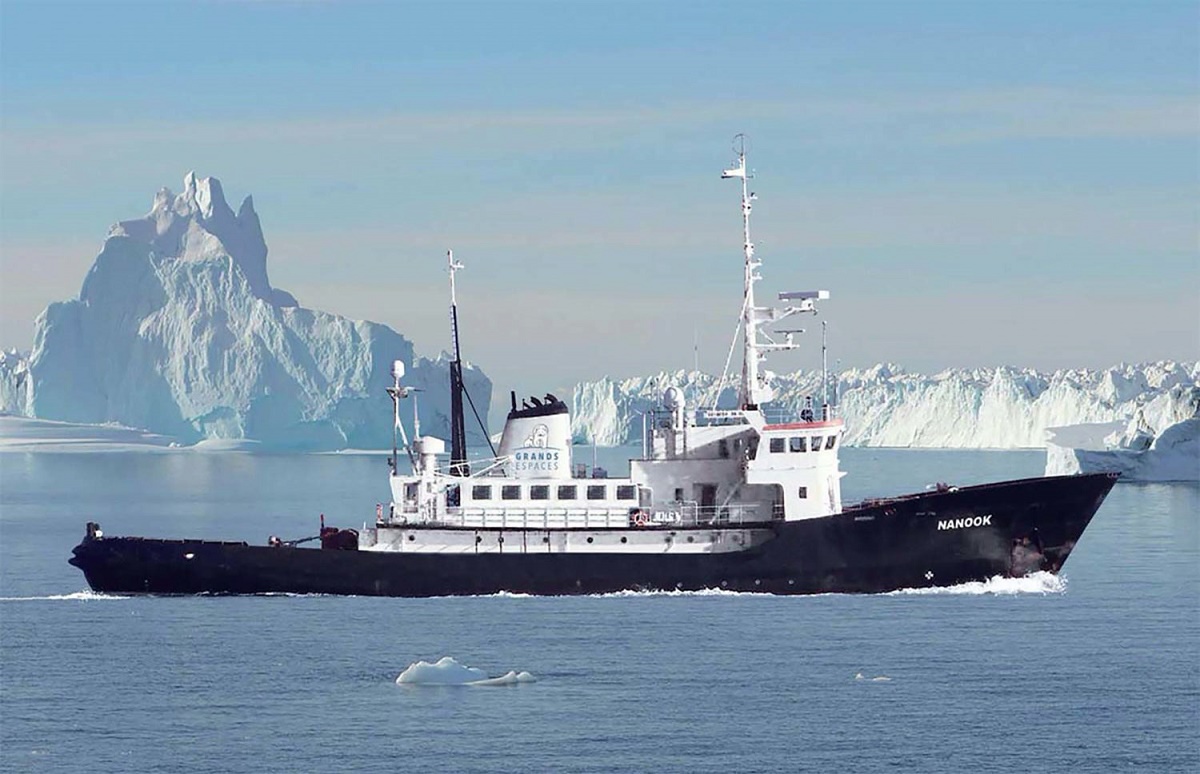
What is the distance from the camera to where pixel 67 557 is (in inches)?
2308

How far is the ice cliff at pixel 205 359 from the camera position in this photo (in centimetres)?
14088

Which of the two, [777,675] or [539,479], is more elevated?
[539,479]

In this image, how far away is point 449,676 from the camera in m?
31.1

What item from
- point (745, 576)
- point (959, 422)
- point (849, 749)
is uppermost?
point (959, 422)

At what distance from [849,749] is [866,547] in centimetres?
1459

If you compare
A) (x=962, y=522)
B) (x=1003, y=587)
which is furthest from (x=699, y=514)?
(x=1003, y=587)

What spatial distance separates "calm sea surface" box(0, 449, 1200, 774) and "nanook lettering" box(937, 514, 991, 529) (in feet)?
5.80

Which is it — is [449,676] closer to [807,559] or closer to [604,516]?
[604,516]

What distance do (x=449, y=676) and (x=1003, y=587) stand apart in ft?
54.8

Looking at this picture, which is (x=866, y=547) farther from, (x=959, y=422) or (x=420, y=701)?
(x=959, y=422)

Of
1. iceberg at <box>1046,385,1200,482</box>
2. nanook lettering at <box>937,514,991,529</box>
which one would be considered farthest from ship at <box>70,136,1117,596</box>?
iceberg at <box>1046,385,1200,482</box>

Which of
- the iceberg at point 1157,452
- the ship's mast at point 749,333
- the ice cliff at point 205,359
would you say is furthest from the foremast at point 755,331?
the ice cliff at point 205,359

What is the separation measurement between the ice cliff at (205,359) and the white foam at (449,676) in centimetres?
10692

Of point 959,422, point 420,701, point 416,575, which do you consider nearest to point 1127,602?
point 416,575
